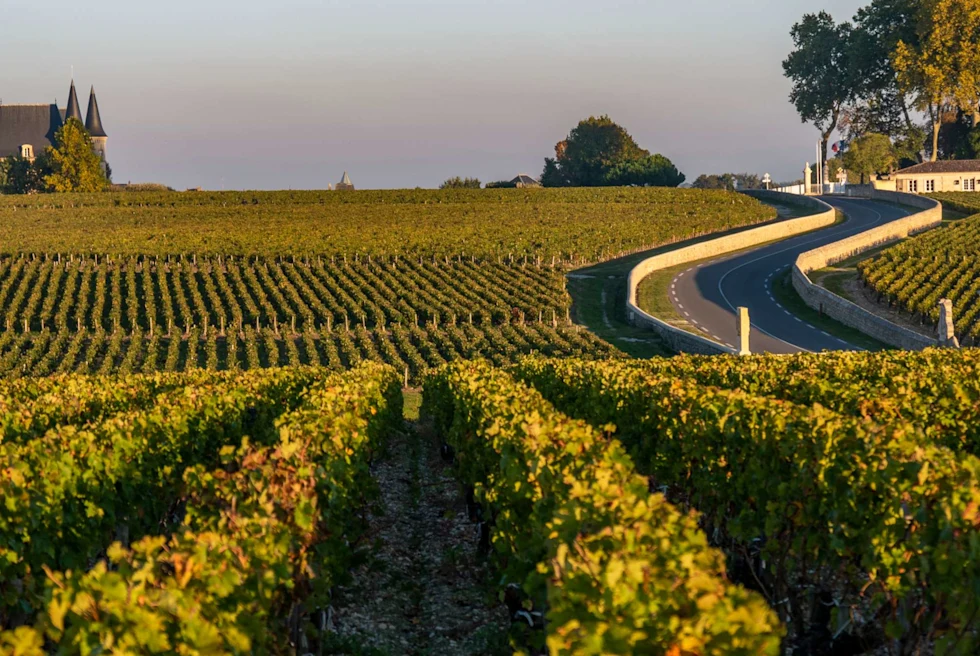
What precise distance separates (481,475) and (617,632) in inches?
371

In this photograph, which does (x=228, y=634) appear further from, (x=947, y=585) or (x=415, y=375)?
(x=415, y=375)

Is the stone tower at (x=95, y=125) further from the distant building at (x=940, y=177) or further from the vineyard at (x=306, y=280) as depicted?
the distant building at (x=940, y=177)

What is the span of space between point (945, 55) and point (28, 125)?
131 m

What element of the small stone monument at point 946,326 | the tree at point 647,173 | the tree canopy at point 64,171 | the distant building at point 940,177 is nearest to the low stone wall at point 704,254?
the small stone monument at point 946,326

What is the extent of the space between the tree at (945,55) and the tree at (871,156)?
9444 mm

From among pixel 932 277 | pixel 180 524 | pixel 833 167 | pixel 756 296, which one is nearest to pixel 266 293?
pixel 756 296

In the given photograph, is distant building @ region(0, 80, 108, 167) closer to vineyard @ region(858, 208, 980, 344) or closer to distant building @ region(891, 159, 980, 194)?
distant building @ region(891, 159, 980, 194)

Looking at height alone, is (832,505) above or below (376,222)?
below

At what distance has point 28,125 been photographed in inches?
6811

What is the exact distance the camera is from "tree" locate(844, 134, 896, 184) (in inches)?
5015

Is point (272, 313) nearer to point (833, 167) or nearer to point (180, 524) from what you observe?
point (180, 524)

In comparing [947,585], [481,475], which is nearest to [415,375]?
[481,475]

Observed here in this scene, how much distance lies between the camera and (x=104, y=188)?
131 m

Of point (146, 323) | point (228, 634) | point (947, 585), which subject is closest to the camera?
point (228, 634)
